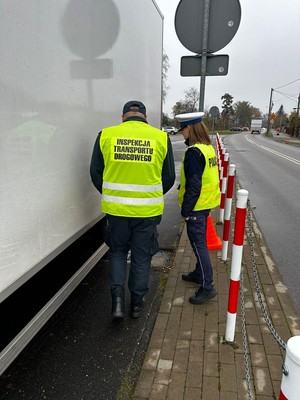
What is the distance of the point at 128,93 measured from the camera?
341cm

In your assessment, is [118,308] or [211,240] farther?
[211,240]

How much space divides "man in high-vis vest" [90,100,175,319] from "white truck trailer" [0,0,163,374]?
16 cm

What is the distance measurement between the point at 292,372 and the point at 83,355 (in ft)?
5.96

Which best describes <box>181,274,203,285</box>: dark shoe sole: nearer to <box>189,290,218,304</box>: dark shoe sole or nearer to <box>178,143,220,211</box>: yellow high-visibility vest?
<box>189,290,218,304</box>: dark shoe sole

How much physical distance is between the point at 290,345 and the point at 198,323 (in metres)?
1.87

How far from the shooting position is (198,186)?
293 centimetres

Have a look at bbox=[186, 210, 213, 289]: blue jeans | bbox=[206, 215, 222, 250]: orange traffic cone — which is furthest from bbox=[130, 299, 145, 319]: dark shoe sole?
bbox=[206, 215, 222, 250]: orange traffic cone

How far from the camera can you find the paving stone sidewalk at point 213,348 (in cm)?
212

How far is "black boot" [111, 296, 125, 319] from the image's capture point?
283 cm

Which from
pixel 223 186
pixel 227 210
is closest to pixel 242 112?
pixel 223 186

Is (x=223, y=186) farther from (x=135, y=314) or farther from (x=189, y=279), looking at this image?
(x=135, y=314)

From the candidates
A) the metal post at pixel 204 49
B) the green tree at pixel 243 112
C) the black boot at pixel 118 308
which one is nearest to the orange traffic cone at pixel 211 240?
the metal post at pixel 204 49

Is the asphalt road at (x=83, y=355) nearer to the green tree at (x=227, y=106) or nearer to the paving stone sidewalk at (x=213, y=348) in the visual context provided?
the paving stone sidewalk at (x=213, y=348)

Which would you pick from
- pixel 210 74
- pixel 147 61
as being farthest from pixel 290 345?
pixel 147 61
